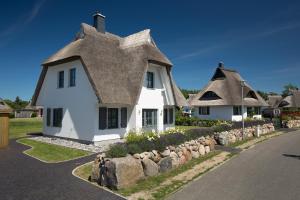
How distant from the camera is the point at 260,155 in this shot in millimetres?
15766

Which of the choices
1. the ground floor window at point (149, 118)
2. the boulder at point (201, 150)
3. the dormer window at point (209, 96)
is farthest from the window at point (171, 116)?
the dormer window at point (209, 96)

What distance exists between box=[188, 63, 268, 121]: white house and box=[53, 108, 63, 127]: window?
1009 inches

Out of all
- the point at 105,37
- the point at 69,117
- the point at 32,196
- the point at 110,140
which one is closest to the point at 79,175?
the point at 32,196

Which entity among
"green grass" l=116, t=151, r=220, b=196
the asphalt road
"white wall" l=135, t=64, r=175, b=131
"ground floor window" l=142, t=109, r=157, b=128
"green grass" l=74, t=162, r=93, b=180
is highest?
"white wall" l=135, t=64, r=175, b=131

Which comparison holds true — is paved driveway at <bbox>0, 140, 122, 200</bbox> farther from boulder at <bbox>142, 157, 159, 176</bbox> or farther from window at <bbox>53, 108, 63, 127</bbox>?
window at <bbox>53, 108, 63, 127</bbox>

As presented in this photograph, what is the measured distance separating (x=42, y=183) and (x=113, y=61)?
41.4 ft

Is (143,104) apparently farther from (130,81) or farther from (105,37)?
(105,37)

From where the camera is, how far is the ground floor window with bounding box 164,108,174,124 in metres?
25.3

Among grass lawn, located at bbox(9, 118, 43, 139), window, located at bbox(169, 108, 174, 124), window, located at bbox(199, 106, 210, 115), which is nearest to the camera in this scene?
grass lawn, located at bbox(9, 118, 43, 139)

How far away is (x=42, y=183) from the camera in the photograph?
9.23m

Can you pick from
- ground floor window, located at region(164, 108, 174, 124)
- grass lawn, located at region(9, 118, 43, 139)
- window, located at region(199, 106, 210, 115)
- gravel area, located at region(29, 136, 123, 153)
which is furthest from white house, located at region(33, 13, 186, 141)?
window, located at region(199, 106, 210, 115)

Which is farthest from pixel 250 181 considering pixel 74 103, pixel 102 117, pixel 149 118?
pixel 74 103

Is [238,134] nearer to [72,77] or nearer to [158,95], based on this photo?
[158,95]

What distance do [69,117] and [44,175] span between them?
9.95 meters
